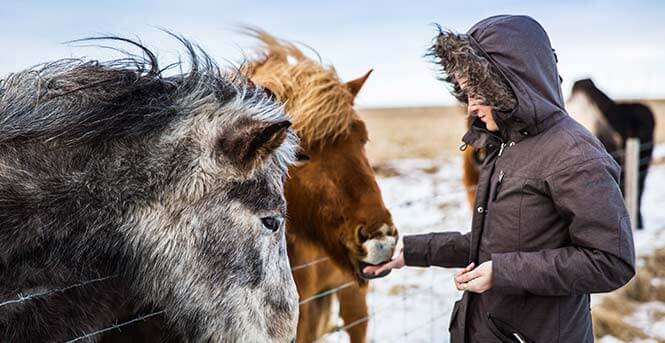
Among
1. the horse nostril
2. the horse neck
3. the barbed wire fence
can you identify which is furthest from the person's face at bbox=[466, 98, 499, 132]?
the horse neck

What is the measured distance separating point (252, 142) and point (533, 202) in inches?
41.0

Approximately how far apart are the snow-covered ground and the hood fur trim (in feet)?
4.06

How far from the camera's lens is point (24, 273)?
Answer: 1.88m

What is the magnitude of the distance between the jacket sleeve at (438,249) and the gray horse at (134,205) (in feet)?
2.65

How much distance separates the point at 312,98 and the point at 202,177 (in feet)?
4.84

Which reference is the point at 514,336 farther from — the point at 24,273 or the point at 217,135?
the point at 24,273

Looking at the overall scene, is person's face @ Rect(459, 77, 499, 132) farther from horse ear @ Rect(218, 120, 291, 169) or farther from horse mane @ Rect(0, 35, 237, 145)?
horse mane @ Rect(0, 35, 237, 145)

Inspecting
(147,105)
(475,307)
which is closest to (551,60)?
(475,307)

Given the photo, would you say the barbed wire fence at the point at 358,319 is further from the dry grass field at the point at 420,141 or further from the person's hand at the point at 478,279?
the dry grass field at the point at 420,141

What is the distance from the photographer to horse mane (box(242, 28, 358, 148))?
325cm

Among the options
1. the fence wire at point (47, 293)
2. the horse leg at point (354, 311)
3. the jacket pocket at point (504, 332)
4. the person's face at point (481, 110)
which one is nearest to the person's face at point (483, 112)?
the person's face at point (481, 110)

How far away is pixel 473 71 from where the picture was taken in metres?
2.27

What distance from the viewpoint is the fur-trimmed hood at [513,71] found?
2207 millimetres

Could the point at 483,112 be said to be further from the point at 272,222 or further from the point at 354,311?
the point at 354,311
